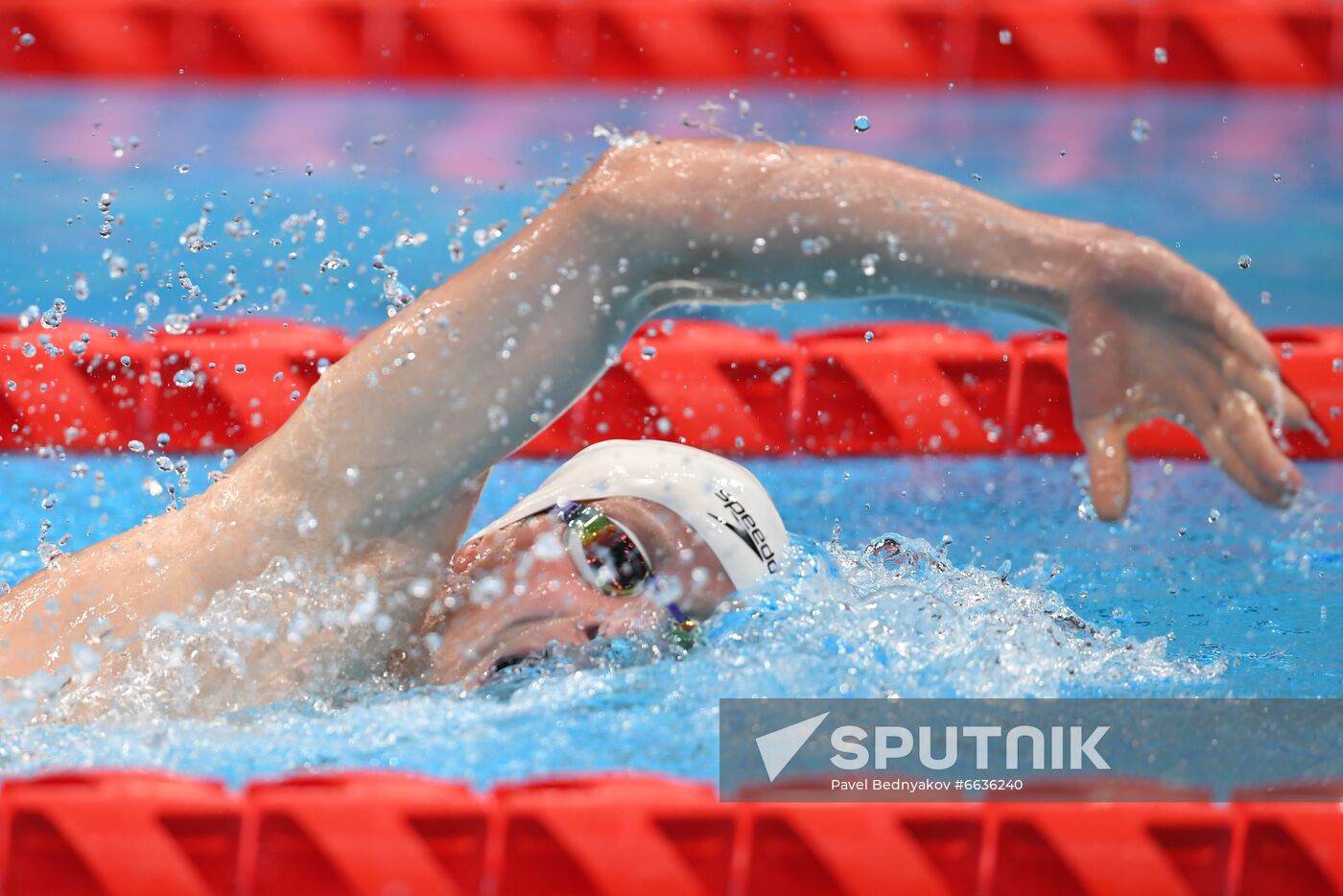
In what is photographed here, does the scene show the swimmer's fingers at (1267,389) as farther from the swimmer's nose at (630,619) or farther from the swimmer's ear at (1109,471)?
the swimmer's nose at (630,619)

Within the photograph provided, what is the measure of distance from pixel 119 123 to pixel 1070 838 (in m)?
3.46

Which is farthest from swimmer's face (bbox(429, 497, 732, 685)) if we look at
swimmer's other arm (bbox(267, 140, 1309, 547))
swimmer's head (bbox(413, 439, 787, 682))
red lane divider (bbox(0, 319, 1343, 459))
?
red lane divider (bbox(0, 319, 1343, 459))

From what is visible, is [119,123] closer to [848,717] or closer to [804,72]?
[804,72]

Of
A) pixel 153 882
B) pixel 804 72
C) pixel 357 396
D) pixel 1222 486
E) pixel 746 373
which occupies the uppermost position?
pixel 804 72

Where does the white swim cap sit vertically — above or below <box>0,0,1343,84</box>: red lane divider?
below

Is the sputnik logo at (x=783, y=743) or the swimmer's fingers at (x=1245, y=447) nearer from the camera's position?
the swimmer's fingers at (x=1245, y=447)

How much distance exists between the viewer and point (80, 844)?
4.83 feet

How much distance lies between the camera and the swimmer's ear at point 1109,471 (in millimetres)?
1232

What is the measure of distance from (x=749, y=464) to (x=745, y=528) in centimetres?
121

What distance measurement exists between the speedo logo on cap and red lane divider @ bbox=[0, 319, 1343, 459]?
1157 millimetres

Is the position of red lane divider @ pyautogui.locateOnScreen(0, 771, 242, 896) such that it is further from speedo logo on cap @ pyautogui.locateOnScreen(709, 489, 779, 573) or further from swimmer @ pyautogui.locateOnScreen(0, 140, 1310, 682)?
speedo logo on cap @ pyautogui.locateOnScreen(709, 489, 779, 573)

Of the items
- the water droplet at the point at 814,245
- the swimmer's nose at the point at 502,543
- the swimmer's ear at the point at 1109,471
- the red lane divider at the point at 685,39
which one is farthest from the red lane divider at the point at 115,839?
the red lane divider at the point at 685,39

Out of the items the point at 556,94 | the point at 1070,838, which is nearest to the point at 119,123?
the point at 556,94

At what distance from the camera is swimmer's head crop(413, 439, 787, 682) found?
1.74m
